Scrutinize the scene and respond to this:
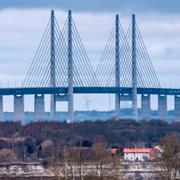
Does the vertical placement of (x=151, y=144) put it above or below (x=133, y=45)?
below

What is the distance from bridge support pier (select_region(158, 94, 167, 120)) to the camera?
75688 millimetres

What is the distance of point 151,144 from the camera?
5306cm

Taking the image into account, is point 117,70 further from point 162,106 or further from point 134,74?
point 162,106

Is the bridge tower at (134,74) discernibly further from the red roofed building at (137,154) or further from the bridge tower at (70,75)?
the red roofed building at (137,154)

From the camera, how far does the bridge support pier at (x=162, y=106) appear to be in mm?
75688

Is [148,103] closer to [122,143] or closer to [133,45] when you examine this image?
[133,45]

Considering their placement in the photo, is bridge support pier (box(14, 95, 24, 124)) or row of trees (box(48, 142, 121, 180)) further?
bridge support pier (box(14, 95, 24, 124))

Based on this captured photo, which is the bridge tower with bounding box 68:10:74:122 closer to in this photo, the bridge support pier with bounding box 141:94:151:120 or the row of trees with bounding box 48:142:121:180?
the bridge support pier with bounding box 141:94:151:120

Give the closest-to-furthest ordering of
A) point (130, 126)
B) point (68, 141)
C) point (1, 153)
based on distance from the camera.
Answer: point (1, 153), point (68, 141), point (130, 126)

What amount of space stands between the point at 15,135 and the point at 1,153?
710 cm

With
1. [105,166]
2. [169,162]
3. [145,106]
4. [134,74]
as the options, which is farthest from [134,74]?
[169,162]

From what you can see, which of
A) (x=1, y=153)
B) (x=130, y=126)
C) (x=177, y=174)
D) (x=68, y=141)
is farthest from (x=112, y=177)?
(x=130, y=126)

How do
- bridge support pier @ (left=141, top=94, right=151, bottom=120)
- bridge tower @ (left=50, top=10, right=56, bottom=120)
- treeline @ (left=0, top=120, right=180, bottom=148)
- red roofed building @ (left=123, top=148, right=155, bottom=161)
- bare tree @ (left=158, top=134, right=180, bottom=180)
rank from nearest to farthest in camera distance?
bare tree @ (left=158, top=134, right=180, bottom=180) < red roofed building @ (left=123, top=148, right=155, bottom=161) < treeline @ (left=0, top=120, right=180, bottom=148) < bridge tower @ (left=50, top=10, right=56, bottom=120) < bridge support pier @ (left=141, top=94, right=151, bottom=120)

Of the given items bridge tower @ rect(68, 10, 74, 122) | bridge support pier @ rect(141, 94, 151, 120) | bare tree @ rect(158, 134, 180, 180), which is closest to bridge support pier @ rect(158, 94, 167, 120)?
bridge support pier @ rect(141, 94, 151, 120)
